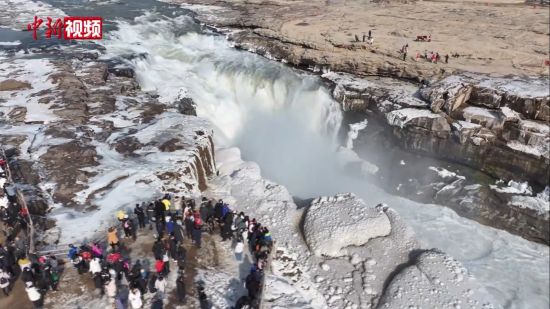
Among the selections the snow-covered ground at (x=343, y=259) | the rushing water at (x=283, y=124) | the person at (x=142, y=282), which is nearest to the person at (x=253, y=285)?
the snow-covered ground at (x=343, y=259)

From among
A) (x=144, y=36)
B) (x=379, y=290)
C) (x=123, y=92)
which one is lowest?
(x=379, y=290)

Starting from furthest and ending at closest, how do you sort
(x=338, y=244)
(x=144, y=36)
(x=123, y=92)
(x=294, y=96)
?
(x=144, y=36) < (x=294, y=96) < (x=123, y=92) < (x=338, y=244)

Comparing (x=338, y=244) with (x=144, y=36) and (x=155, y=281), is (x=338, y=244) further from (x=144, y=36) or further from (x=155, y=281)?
(x=144, y=36)

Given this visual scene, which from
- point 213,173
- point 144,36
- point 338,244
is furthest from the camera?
point 144,36

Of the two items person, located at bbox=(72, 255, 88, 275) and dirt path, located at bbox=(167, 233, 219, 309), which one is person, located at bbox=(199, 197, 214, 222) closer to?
dirt path, located at bbox=(167, 233, 219, 309)

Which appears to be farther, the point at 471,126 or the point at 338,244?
the point at 471,126

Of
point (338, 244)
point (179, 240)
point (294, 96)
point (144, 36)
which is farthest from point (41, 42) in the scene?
point (338, 244)

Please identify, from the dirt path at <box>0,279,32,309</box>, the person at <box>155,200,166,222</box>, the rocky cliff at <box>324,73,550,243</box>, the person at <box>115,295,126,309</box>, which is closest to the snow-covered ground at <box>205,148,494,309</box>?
the person at <box>155,200,166,222</box>
